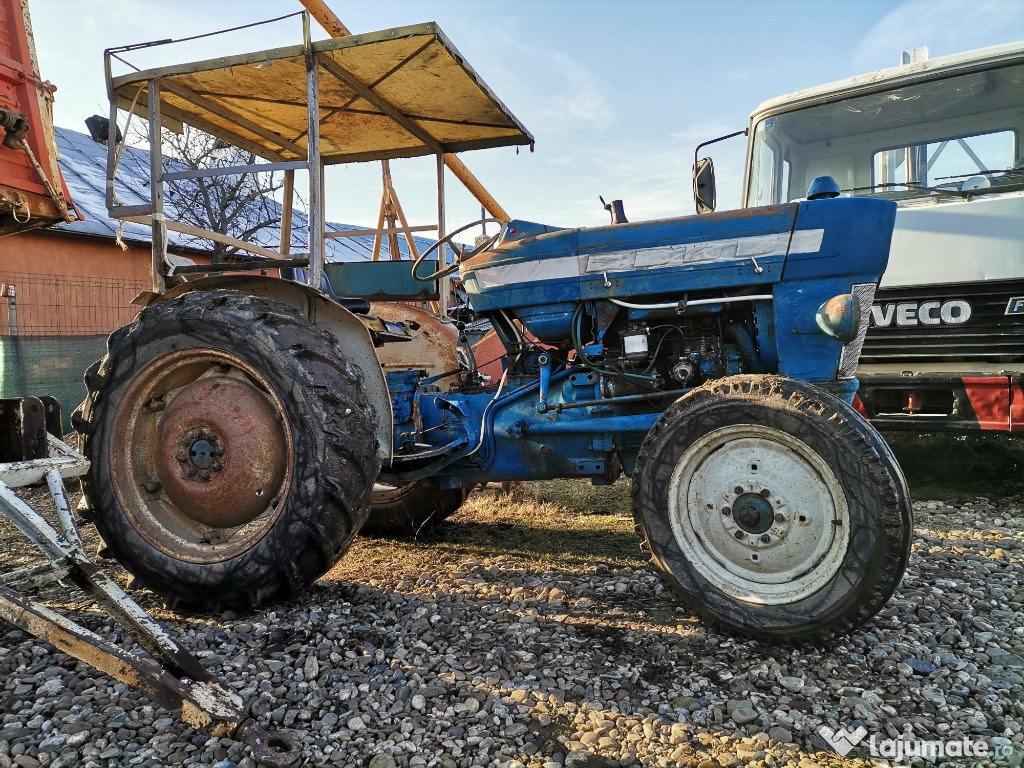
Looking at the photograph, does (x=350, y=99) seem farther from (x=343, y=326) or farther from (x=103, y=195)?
(x=103, y=195)

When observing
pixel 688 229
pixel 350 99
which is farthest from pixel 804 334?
pixel 350 99

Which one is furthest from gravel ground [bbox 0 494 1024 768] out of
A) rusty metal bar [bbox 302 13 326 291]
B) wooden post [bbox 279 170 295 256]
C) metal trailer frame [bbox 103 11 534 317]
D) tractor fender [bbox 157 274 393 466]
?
wooden post [bbox 279 170 295 256]

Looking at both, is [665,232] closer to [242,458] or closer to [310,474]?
[310,474]

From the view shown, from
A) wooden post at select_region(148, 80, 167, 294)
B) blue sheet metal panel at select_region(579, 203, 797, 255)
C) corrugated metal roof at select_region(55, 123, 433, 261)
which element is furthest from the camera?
corrugated metal roof at select_region(55, 123, 433, 261)

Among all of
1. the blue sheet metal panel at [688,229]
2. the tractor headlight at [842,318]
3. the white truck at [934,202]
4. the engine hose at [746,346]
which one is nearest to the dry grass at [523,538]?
the engine hose at [746,346]

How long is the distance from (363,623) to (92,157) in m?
15.5

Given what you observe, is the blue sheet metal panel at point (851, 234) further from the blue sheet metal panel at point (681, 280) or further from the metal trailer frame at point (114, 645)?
the metal trailer frame at point (114, 645)

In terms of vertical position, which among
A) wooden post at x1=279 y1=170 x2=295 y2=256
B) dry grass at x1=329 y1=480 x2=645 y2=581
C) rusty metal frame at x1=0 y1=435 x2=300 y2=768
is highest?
wooden post at x1=279 y1=170 x2=295 y2=256

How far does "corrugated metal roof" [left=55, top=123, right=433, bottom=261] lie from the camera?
1069cm

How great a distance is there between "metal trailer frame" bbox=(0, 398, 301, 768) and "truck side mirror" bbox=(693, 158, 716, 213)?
3.69 m

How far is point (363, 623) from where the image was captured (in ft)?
8.60

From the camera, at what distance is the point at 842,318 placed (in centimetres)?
261

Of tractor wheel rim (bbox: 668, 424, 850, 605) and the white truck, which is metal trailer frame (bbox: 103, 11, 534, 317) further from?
tractor wheel rim (bbox: 668, 424, 850, 605)

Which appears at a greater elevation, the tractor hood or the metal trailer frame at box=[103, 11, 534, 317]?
the metal trailer frame at box=[103, 11, 534, 317]
